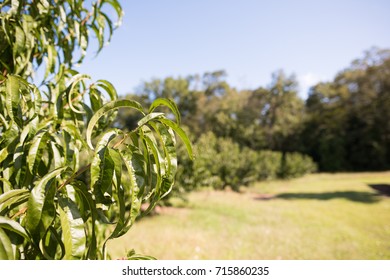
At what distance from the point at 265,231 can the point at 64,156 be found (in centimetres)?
727

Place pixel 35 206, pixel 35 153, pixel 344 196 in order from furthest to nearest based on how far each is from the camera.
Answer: pixel 344 196, pixel 35 153, pixel 35 206

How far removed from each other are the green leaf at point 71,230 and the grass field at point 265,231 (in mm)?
3210

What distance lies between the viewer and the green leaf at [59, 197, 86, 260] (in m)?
0.67

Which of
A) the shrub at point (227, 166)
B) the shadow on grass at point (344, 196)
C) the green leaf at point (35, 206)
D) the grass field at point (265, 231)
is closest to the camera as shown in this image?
the green leaf at point (35, 206)

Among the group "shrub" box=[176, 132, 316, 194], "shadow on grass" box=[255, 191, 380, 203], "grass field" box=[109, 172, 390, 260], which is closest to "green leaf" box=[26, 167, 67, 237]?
"grass field" box=[109, 172, 390, 260]

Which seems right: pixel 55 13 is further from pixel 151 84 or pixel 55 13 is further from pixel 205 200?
pixel 151 84

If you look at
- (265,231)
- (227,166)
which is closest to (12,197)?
(265,231)

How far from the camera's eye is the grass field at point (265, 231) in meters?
5.75

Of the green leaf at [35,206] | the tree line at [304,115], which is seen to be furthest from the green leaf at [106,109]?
the tree line at [304,115]

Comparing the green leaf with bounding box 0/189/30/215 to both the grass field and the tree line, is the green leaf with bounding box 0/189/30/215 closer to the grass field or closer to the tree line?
the grass field

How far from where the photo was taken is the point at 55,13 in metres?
1.43

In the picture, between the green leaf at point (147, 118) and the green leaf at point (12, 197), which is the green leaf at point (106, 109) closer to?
the green leaf at point (147, 118)

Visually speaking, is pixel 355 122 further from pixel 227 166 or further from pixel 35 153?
pixel 35 153

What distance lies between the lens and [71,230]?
0.69 metres
